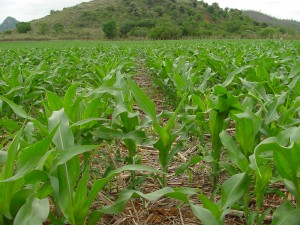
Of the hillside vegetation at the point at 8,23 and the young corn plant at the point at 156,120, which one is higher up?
the hillside vegetation at the point at 8,23

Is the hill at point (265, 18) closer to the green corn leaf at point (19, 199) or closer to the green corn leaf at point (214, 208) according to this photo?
Answer: the green corn leaf at point (214, 208)

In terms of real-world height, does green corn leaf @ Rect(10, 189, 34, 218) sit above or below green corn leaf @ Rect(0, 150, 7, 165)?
below

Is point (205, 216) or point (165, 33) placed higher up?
point (165, 33)

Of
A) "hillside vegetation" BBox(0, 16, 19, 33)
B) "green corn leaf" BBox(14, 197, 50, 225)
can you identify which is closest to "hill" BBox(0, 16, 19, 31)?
"hillside vegetation" BBox(0, 16, 19, 33)

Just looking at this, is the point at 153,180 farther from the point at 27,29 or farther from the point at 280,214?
the point at 27,29

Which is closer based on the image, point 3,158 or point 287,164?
point 287,164

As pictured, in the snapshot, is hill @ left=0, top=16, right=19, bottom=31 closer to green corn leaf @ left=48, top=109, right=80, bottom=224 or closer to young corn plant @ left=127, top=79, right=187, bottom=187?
young corn plant @ left=127, top=79, right=187, bottom=187

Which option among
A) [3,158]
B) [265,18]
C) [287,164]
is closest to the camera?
[287,164]

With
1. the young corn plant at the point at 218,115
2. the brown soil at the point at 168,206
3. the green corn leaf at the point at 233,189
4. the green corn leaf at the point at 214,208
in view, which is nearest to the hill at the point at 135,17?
the brown soil at the point at 168,206

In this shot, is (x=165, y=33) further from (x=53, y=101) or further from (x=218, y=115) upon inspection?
(x=53, y=101)

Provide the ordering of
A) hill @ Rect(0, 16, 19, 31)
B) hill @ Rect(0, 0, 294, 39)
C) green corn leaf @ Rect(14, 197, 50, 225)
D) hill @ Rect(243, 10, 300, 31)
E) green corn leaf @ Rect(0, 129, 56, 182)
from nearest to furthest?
1. green corn leaf @ Rect(14, 197, 50, 225)
2. green corn leaf @ Rect(0, 129, 56, 182)
3. hill @ Rect(0, 0, 294, 39)
4. hill @ Rect(243, 10, 300, 31)
5. hill @ Rect(0, 16, 19, 31)

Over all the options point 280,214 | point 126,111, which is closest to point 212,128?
point 126,111

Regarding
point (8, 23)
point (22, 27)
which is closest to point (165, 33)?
point (22, 27)

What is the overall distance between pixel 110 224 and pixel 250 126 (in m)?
0.88
